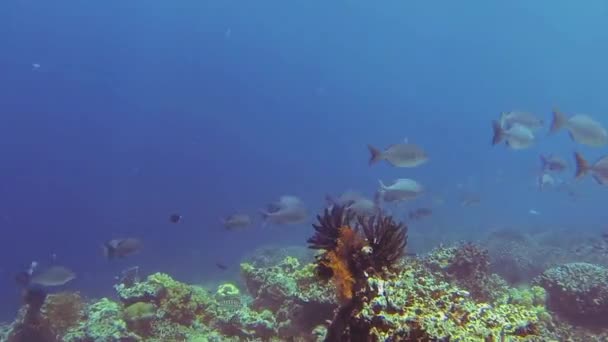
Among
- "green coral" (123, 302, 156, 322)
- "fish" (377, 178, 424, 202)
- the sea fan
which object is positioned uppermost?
"fish" (377, 178, 424, 202)

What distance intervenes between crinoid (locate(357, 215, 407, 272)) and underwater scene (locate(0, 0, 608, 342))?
3 centimetres

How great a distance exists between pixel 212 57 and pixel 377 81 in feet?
206

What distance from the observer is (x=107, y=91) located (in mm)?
75688

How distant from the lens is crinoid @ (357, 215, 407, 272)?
4.41 m

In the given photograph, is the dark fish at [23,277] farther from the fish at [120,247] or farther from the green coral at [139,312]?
the green coral at [139,312]

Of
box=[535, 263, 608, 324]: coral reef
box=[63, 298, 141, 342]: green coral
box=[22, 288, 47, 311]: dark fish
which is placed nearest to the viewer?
box=[63, 298, 141, 342]: green coral

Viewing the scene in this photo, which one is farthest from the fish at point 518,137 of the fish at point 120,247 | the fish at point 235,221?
the fish at point 120,247

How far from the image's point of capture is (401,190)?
12477 millimetres

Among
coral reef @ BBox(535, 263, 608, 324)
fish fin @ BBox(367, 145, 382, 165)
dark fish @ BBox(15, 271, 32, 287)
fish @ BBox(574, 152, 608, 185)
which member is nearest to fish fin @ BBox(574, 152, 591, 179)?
fish @ BBox(574, 152, 608, 185)

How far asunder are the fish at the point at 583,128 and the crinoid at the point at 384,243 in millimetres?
8549

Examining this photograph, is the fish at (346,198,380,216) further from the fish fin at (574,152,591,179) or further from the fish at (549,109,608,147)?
the fish at (549,109,608,147)

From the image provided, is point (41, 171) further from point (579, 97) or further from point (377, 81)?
point (579, 97)

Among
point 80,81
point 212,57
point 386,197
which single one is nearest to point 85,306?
point 386,197

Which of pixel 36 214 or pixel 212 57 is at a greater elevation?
pixel 212 57
